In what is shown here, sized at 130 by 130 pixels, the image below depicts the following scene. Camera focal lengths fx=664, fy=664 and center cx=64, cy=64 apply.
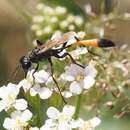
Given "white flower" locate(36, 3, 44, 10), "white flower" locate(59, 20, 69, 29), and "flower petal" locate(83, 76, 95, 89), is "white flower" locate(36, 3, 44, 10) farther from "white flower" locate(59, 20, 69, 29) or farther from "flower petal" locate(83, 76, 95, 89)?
"flower petal" locate(83, 76, 95, 89)

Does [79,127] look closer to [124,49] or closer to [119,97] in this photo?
[119,97]

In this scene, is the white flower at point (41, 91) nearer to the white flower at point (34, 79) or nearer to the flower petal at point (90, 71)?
the white flower at point (34, 79)

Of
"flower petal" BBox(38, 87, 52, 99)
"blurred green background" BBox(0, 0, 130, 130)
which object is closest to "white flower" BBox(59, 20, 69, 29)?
"blurred green background" BBox(0, 0, 130, 130)

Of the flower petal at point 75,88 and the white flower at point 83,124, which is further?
the flower petal at point 75,88

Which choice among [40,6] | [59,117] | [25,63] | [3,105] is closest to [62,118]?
[59,117]

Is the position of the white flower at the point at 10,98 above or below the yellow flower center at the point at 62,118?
above

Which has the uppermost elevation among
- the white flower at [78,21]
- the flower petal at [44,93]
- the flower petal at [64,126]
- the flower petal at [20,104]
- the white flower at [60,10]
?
the white flower at [60,10]

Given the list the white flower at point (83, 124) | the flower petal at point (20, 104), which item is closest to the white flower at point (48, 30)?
the flower petal at point (20, 104)
